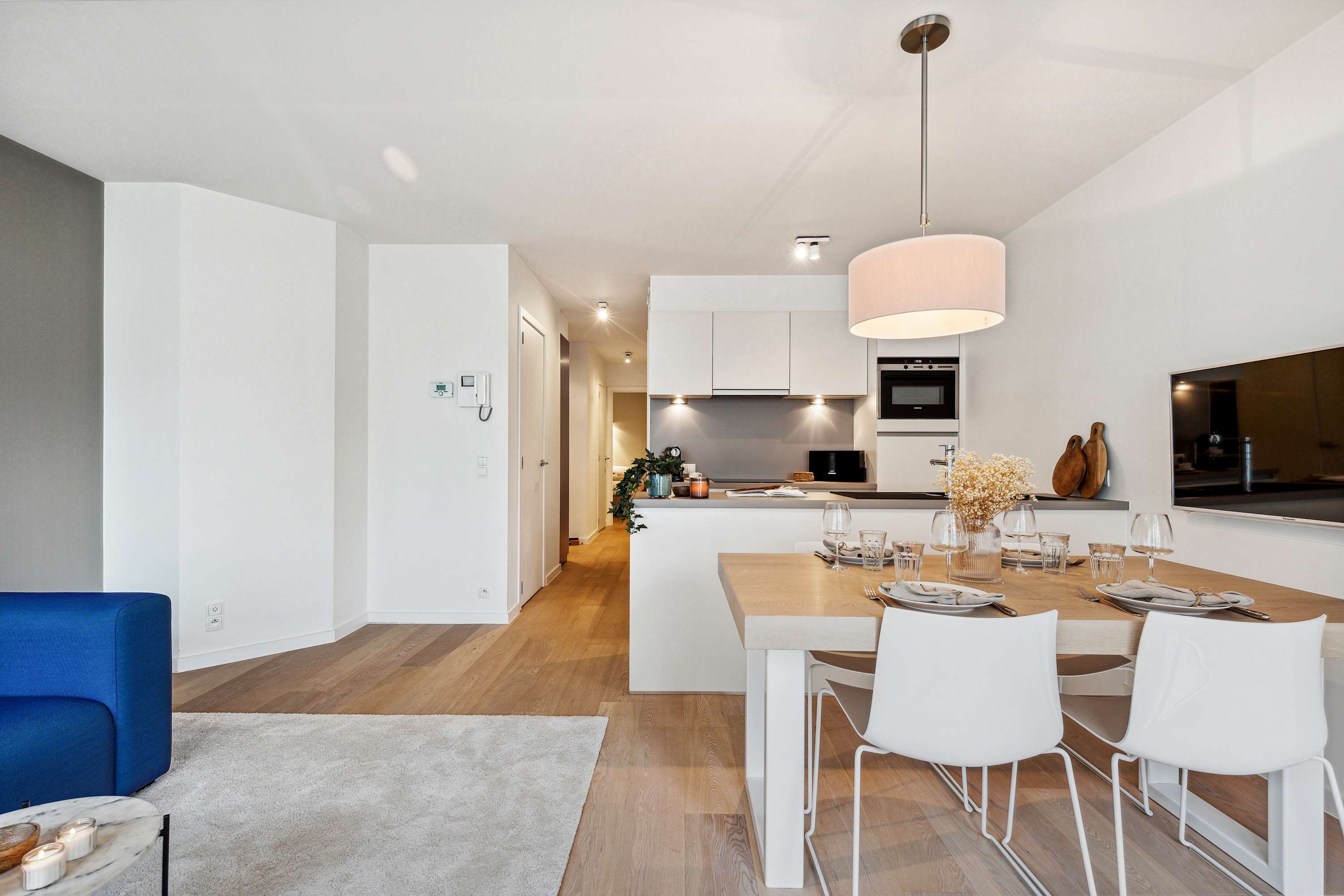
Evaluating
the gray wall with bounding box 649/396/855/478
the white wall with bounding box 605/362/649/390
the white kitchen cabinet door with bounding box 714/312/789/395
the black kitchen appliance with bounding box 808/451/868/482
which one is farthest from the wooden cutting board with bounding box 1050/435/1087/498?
the white wall with bounding box 605/362/649/390

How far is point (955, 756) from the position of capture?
1378mm

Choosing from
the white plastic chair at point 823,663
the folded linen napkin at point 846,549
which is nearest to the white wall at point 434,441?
the white plastic chair at point 823,663

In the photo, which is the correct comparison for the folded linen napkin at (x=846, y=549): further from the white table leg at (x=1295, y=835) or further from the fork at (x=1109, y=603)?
the white table leg at (x=1295, y=835)

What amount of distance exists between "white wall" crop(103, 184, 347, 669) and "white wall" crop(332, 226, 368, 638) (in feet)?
0.27

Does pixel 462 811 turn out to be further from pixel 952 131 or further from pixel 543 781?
pixel 952 131

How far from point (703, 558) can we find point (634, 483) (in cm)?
50

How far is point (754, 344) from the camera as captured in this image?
15.5 feet

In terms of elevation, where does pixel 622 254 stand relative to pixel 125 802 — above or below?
above

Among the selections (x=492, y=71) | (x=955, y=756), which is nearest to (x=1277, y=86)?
(x=955, y=756)

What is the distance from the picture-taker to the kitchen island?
286cm

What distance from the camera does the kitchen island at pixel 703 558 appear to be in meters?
2.86

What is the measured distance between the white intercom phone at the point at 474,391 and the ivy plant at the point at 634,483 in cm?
139

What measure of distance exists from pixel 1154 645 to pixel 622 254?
363cm

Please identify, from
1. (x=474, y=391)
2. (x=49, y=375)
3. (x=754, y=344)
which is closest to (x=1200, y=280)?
(x=754, y=344)
